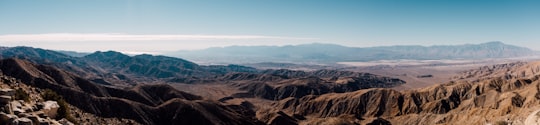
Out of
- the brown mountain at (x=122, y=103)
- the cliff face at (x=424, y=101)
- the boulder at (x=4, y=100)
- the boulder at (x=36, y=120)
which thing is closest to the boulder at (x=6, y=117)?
the boulder at (x=36, y=120)

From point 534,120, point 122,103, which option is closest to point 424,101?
point 122,103

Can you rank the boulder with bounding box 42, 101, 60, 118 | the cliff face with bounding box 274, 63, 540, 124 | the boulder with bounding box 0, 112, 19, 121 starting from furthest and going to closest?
the cliff face with bounding box 274, 63, 540, 124
the boulder with bounding box 42, 101, 60, 118
the boulder with bounding box 0, 112, 19, 121

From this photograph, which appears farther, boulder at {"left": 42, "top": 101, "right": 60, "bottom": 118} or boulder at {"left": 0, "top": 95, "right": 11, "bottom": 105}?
boulder at {"left": 42, "top": 101, "right": 60, "bottom": 118}

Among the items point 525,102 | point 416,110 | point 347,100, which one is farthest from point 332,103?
point 525,102

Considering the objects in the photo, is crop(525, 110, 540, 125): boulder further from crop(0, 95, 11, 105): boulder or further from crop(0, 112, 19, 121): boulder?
crop(0, 95, 11, 105): boulder

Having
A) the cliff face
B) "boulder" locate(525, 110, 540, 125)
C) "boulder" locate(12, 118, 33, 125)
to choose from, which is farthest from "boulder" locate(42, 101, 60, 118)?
the cliff face

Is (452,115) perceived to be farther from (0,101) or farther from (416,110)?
(0,101)

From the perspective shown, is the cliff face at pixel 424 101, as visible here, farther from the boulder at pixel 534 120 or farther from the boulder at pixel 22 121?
the boulder at pixel 22 121
